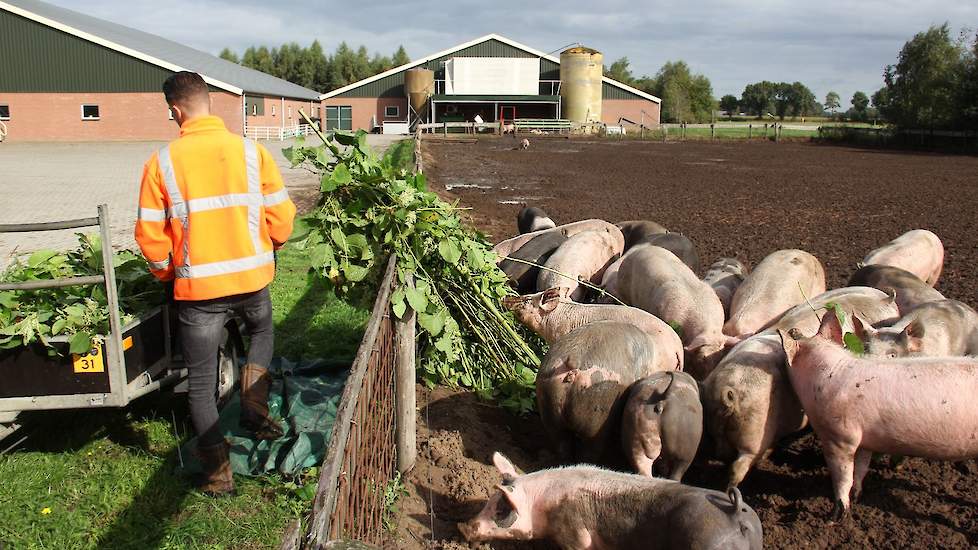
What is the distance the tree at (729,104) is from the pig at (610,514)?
141 meters

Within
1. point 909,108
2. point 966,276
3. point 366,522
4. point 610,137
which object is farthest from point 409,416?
point 909,108

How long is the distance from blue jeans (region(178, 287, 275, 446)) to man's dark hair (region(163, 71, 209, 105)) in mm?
977

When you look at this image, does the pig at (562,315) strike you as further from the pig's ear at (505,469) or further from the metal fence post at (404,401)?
the pig's ear at (505,469)

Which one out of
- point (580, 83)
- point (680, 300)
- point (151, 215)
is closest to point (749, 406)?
point (680, 300)

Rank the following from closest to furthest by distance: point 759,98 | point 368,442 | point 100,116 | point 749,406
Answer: point 368,442 → point 749,406 → point 100,116 → point 759,98

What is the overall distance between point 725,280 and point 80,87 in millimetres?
39222

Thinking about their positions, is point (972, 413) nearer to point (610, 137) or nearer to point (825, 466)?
point (825, 466)

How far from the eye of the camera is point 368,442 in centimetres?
337

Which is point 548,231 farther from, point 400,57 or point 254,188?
point 400,57

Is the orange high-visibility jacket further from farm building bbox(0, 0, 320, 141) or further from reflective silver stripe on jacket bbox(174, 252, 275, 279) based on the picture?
farm building bbox(0, 0, 320, 141)

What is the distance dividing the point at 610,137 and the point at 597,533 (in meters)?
47.4

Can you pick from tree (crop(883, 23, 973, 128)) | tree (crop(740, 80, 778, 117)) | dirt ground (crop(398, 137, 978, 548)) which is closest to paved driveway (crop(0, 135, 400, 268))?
dirt ground (crop(398, 137, 978, 548))

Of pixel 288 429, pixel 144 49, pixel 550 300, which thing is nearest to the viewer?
pixel 288 429

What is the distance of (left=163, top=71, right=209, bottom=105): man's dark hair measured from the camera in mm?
3766
